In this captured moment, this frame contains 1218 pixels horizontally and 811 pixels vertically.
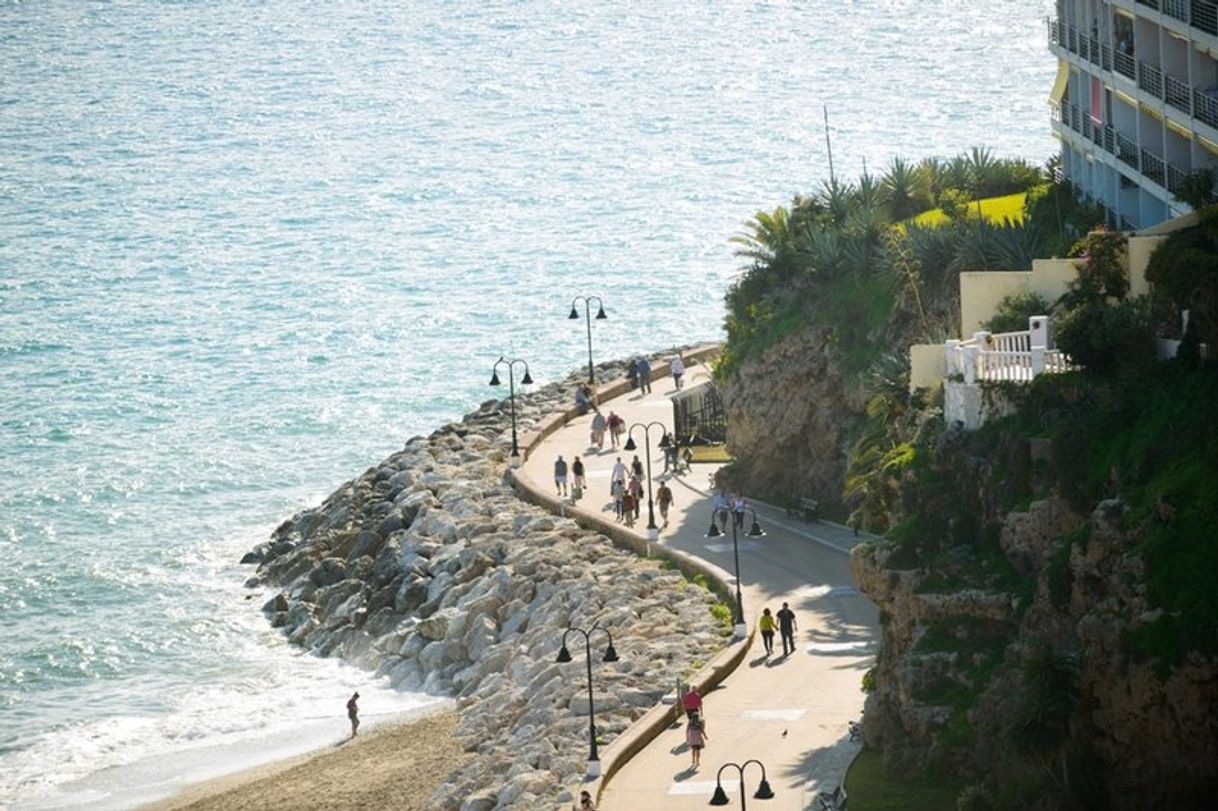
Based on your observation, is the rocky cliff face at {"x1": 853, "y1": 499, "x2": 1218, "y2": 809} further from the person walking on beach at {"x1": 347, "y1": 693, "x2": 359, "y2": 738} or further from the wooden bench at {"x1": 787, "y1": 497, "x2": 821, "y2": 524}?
the wooden bench at {"x1": 787, "y1": 497, "x2": 821, "y2": 524}

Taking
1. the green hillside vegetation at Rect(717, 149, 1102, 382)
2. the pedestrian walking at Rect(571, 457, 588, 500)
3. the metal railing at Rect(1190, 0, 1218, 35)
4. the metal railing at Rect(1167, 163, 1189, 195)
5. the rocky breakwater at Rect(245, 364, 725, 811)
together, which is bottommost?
the rocky breakwater at Rect(245, 364, 725, 811)

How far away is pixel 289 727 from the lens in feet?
226

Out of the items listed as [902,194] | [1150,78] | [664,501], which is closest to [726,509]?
[664,501]

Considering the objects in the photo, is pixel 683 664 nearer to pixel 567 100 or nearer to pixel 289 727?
pixel 289 727

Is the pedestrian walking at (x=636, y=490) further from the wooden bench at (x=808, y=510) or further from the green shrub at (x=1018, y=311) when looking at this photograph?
the green shrub at (x=1018, y=311)

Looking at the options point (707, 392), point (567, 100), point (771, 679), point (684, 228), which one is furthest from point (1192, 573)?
point (567, 100)

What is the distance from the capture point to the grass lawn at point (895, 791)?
4650cm

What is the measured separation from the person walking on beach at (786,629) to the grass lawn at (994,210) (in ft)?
42.5

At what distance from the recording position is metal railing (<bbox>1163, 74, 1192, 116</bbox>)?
188 feet

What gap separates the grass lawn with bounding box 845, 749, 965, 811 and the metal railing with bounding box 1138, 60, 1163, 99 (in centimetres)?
1688

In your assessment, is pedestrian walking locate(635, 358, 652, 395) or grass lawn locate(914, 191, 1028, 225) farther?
pedestrian walking locate(635, 358, 652, 395)

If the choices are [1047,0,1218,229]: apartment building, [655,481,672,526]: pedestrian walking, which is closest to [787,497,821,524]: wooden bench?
[655,481,672,526]: pedestrian walking

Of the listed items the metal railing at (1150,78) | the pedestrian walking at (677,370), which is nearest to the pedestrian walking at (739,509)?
the metal railing at (1150,78)

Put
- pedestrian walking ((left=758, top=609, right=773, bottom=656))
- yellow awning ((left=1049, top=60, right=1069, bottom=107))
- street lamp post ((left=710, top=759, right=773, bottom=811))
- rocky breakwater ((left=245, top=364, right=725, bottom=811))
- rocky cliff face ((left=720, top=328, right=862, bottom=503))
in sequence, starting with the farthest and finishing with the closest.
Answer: rocky cliff face ((left=720, top=328, right=862, bottom=503)), yellow awning ((left=1049, top=60, right=1069, bottom=107)), pedestrian walking ((left=758, top=609, right=773, bottom=656)), rocky breakwater ((left=245, top=364, right=725, bottom=811)), street lamp post ((left=710, top=759, right=773, bottom=811))
